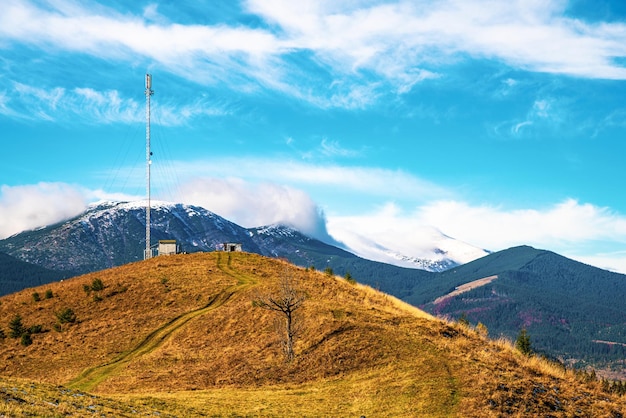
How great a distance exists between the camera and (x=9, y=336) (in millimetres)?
61125

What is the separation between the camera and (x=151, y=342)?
57594 mm

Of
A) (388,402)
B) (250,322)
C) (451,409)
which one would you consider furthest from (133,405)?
(250,322)

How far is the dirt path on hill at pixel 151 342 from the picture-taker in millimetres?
49625

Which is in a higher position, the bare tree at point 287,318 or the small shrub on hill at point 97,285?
the small shrub on hill at point 97,285

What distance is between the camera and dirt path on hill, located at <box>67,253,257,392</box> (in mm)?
49625

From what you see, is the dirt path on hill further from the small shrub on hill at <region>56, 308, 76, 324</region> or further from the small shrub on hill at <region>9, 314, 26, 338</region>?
the small shrub on hill at <region>9, 314, 26, 338</region>

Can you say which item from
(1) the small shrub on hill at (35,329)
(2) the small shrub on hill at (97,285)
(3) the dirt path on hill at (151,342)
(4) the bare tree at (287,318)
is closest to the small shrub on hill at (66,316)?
(1) the small shrub on hill at (35,329)

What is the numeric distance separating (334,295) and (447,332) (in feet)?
61.0

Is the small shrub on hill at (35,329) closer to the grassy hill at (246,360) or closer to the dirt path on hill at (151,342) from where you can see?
the grassy hill at (246,360)

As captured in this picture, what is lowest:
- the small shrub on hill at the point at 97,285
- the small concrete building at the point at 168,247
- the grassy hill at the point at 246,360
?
the grassy hill at the point at 246,360

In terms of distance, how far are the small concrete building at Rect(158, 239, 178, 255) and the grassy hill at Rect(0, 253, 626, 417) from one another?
962 inches

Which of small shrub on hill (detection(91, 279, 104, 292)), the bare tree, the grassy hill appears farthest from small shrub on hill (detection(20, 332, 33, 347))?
the bare tree

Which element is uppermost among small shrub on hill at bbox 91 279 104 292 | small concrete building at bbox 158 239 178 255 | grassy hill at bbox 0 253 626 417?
small concrete building at bbox 158 239 178 255

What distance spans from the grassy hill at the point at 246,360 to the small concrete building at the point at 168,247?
24.4m
